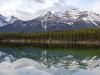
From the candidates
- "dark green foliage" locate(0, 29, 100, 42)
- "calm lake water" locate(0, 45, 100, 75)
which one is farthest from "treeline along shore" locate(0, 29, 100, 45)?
"calm lake water" locate(0, 45, 100, 75)

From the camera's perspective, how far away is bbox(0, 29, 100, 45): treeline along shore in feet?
443

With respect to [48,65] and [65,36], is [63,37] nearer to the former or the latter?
[65,36]

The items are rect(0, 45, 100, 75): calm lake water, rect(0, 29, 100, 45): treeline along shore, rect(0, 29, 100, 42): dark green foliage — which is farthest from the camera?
rect(0, 29, 100, 45): treeline along shore

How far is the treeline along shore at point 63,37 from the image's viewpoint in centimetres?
13488

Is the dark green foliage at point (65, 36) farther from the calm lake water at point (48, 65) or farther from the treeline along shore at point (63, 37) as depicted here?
the calm lake water at point (48, 65)

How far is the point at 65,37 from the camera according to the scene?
5881 inches

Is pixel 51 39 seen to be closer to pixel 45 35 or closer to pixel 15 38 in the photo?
pixel 45 35

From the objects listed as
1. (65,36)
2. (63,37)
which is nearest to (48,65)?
(65,36)

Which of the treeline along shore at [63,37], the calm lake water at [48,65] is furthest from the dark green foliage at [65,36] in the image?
the calm lake water at [48,65]

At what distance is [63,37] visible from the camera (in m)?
151

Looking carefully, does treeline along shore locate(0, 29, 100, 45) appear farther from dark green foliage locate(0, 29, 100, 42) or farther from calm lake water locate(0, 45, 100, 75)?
calm lake water locate(0, 45, 100, 75)

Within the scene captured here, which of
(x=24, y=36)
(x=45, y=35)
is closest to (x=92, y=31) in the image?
(x=45, y=35)

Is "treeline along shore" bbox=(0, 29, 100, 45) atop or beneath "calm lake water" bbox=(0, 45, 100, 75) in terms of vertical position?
beneath

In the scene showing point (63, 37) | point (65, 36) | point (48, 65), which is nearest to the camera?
point (48, 65)
